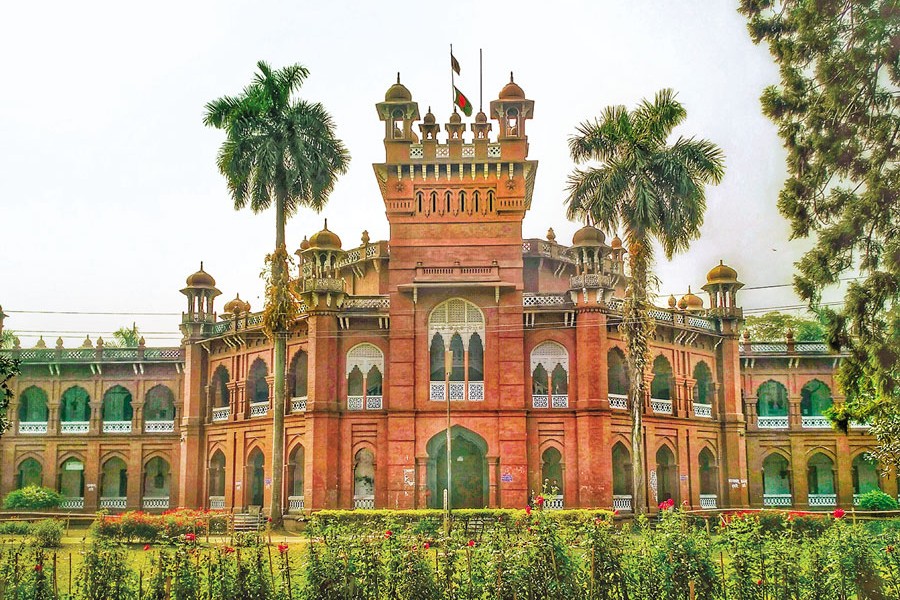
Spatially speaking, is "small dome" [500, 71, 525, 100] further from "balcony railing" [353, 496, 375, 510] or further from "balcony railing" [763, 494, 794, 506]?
"balcony railing" [763, 494, 794, 506]

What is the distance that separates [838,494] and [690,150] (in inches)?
849

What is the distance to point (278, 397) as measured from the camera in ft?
112

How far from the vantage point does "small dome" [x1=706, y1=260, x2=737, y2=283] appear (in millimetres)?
42125

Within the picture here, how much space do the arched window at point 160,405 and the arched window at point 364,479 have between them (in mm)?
14908

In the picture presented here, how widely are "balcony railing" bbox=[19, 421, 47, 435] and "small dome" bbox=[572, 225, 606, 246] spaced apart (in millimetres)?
28160

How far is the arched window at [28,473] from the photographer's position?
47531mm

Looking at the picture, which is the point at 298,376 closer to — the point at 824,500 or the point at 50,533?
the point at 50,533

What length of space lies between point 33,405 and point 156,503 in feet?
27.7

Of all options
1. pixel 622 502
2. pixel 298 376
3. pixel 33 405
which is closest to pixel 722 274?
pixel 622 502

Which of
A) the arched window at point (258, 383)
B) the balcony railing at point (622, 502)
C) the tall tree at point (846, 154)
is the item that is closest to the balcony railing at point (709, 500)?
the balcony railing at point (622, 502)

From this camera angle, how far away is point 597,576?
42.4 ft

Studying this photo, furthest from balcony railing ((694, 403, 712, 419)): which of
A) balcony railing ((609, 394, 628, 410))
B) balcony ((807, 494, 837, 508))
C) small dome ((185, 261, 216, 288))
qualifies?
small dome ((185, 261, 216, 288))

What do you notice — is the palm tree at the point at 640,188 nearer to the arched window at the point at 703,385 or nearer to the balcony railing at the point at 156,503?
the arched window at the point at 703,385

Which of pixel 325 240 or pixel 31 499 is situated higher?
pixel 325 240
